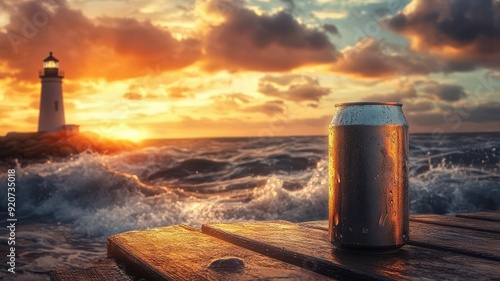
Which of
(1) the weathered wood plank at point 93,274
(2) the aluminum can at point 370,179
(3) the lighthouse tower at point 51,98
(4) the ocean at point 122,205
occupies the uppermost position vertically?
(3) the lighthouse tower at point 51,98

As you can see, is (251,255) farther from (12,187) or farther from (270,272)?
(12,187)

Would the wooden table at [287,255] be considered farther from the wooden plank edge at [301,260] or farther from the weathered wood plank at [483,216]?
the weathered wood plank at [483,216]

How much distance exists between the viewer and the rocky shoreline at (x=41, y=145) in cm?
3912

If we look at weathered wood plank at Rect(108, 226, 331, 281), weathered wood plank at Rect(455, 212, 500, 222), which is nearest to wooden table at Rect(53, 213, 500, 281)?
weathered wood plank at Rect(108, 226, 331, 281)

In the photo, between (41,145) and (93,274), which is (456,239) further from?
(41,145)

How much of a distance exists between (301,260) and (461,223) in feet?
3.01

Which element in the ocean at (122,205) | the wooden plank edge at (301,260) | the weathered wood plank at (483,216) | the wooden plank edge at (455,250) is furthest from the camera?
the ocean at (122,205)

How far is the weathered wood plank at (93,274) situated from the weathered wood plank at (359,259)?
1.16 feet

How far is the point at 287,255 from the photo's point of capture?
1.27 metres

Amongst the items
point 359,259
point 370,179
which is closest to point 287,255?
point 359,259

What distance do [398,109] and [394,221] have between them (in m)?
0.30

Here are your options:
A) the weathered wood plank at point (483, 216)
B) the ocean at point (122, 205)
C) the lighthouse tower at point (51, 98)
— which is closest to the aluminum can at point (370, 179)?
the weathered wood plank at point (483, 216)

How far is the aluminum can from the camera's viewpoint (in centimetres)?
131

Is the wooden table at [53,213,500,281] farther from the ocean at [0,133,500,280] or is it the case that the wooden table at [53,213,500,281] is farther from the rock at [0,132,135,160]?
the rock at [0,132,135,160]
